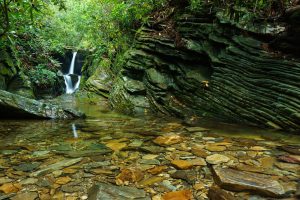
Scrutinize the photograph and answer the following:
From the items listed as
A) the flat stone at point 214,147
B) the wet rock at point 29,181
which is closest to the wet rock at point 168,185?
the flat stone at point 214,147

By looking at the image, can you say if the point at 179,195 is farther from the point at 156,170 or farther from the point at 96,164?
the point at 96,164

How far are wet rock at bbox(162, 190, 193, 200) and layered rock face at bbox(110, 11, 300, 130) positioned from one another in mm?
2902

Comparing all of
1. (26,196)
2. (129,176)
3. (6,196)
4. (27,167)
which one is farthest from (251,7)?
(6,196)

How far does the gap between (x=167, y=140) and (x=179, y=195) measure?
6.23ft

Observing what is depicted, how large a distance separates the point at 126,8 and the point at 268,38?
5.77 meters

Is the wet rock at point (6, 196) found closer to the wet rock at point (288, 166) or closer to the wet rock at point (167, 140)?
the wet rock at point (167, 140)

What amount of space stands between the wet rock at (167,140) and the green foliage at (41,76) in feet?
28.6

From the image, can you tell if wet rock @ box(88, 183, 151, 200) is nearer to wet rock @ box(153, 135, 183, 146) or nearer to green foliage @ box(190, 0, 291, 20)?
wet rock @ box(153, 135, 183, 146)

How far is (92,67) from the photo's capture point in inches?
561

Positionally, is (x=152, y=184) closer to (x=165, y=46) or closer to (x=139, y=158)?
(x=139, y=158)

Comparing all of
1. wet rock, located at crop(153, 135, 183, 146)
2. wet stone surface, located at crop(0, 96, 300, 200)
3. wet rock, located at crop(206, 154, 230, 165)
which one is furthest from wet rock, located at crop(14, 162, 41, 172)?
wet rock, located at crop(206, 154, 230, 165)

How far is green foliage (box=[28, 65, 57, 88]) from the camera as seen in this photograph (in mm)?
12034

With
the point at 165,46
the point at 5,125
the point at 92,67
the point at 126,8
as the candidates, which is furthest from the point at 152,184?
the point at 92,67

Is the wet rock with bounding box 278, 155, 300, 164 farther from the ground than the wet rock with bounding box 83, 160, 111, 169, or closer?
farther from the ground
